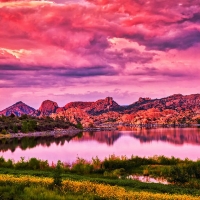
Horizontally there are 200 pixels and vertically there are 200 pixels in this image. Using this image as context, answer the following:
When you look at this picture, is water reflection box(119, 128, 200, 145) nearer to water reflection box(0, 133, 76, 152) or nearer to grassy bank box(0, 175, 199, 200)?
water reflection box(0, 133, 76, 152)

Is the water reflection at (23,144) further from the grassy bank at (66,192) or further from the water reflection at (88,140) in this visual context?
the grassy bank at (66,192)

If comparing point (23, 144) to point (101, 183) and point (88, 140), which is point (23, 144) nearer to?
point (88, 140)

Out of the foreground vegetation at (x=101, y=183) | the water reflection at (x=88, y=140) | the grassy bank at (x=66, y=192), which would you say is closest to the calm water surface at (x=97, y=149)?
the water reflection at (x=88, y=140)

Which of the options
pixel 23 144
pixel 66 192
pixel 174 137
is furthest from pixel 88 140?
pixel 66 192

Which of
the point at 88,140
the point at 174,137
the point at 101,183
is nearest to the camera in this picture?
the point at 101,183

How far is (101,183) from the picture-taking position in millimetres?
22766

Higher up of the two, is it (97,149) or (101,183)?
(101,183)

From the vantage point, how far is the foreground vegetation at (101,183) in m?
17.8

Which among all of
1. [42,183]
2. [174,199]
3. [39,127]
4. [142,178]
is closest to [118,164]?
[142,178]

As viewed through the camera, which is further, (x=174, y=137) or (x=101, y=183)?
(x=174, y=137)

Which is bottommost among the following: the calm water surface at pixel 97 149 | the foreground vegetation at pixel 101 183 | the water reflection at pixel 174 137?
the calm water surface at pixel 97 149

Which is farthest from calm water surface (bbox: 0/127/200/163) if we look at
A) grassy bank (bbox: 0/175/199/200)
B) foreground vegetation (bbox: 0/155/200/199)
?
grassy bank (bbox: 0/175/199/200)

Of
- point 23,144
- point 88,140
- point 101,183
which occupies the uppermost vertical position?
point 101,183

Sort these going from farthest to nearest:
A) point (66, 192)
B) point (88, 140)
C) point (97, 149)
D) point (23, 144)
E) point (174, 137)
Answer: point (174, 137)
point (88, 140)
point (23, 144)
point (97, 149)
point (66, 192)
